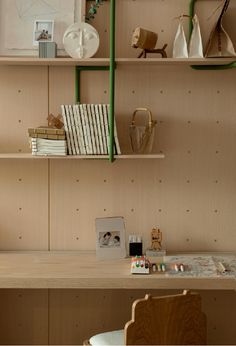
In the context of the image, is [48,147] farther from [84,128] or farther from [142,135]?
[142,135]

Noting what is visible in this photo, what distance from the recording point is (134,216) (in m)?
2.64

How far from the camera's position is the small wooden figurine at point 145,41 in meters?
2.38

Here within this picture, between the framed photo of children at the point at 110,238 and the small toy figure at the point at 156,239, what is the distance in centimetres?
15

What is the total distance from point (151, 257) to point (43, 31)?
3.72 ft

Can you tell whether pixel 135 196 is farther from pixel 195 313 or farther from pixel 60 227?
→ pixel 195 313

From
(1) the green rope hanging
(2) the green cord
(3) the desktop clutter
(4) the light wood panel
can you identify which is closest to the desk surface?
(3) the desktop clutter

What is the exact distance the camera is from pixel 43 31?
2525 millimetres

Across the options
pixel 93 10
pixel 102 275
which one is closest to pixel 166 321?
pixel 102 275

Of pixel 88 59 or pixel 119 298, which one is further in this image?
pixel 119 298

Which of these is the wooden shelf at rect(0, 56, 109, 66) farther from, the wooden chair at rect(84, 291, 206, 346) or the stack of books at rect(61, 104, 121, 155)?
the wooden chair at rect(84, 291, 206, 346)

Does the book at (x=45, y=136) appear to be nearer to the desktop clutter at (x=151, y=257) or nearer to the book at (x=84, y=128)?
the book at (x=84, y=128)

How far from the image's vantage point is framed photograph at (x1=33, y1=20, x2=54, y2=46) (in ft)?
8.28

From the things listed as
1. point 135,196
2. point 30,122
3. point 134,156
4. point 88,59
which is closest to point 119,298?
point 135,196

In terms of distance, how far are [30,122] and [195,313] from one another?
1223 mm
